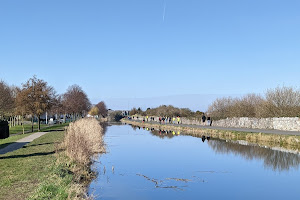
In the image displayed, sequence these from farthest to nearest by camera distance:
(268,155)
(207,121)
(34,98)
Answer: (207,121) < (34,98) < (268,155)

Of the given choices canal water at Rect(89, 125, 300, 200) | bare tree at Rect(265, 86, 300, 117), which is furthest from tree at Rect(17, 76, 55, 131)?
bare tree at Rect(265, 86, 300, 117)

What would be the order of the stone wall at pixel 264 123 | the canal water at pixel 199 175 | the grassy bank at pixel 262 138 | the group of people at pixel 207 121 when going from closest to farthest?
the canal water at pixel 199 175
the grassy bank at pixel 262 138
the stone wall at pixel 264 123
the group of people at pixel 207 121

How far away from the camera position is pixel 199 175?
16.3 metres

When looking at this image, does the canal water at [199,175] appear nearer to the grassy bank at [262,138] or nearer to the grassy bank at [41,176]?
the grassy bank at [41,176]

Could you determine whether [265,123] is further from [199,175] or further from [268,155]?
[199,175]

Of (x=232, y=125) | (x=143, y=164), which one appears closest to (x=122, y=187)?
(x=143, y=164)

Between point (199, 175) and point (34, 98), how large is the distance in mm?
30028

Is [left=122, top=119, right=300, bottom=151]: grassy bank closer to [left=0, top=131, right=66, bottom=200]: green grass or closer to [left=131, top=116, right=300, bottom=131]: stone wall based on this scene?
[left=131, top=116, right=300, bottom=131]: stone wall

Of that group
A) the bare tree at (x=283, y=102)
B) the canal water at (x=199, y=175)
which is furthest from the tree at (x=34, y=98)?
the bare tree at (x=283, y=102)

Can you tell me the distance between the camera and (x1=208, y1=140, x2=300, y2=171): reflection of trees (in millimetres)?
19641

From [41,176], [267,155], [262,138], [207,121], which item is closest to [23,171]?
[41,176]

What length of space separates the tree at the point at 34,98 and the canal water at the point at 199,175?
19755 millimetres

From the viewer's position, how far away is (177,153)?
24.8 meters

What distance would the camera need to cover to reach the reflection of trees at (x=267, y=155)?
19.6 meters
